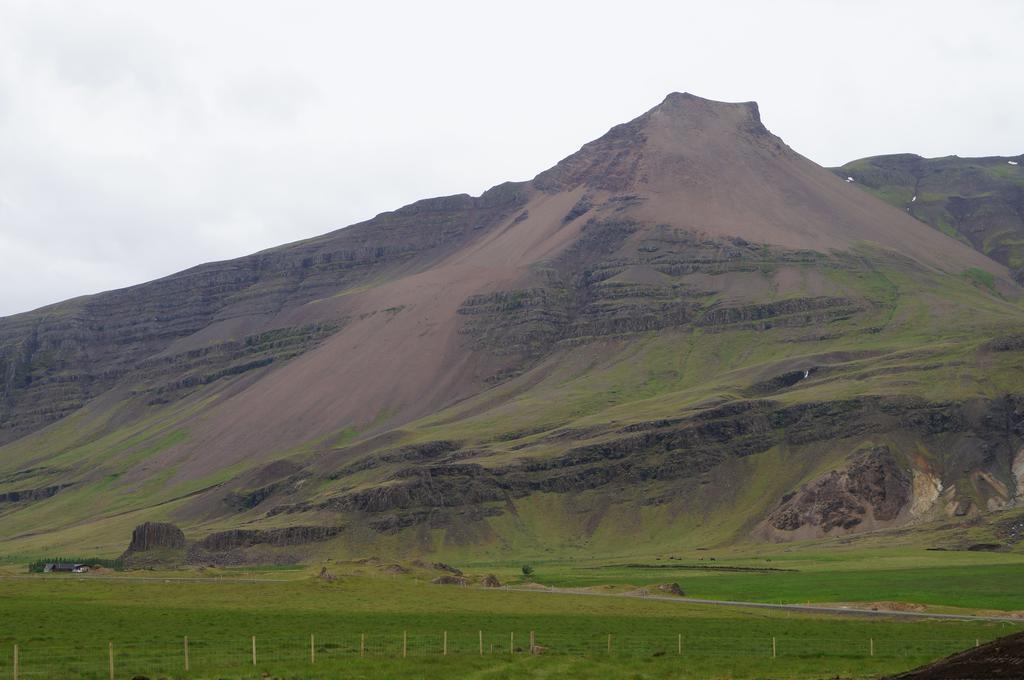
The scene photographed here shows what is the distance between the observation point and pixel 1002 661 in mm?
39344

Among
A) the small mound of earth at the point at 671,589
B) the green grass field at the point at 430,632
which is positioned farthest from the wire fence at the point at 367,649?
the small mound of earth at the point at 671,589

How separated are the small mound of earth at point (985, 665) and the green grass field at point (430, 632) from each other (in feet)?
32.6

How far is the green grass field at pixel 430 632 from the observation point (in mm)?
53188

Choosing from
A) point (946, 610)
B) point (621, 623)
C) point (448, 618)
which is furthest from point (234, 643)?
point (946, 610)

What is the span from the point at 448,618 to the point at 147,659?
92.2 feet

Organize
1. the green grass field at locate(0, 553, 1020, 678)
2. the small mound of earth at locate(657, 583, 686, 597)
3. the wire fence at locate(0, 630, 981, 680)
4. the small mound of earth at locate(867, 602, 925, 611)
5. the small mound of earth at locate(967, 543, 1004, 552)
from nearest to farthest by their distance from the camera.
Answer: the wire fence at locate(0, 630, 981, 680) → the green grass field at locate(0, 553, 1020, 678) → the small mound of earth at locate(867, 602, 925, 611) → the small mound of earth at locate(657, 583, 686, 597) → the small mound of earth at locate(967, 543, 1004, 552)

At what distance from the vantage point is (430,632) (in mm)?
70875

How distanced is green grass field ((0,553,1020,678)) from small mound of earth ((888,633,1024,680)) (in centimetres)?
993

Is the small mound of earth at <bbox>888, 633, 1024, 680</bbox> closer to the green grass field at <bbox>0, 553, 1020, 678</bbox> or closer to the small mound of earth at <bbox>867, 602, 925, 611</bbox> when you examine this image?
the green grass field at <bbox>0, 553, 1020, 678</bbox>

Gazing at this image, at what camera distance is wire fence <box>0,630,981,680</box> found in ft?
170

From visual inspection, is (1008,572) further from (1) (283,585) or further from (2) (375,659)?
(2) (375,659)

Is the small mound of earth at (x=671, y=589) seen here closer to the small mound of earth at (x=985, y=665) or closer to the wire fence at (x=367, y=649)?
the wire fence at (x=367, y=649)

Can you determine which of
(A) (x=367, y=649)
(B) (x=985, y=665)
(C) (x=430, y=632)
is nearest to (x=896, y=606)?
(C) (x=430, y=632)

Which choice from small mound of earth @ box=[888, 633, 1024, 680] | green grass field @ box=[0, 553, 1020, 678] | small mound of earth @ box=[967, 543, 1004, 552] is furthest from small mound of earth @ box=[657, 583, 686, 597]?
small mound of earth @ box=[888, 633, 1024, 680]
